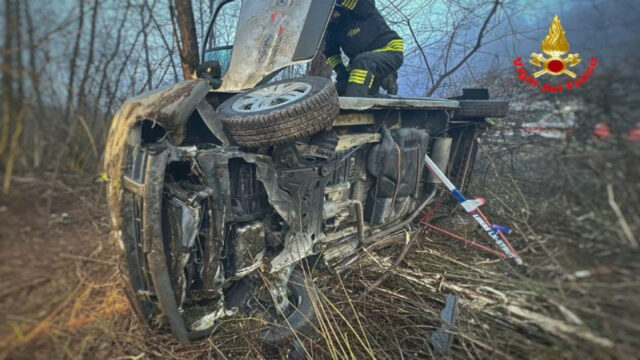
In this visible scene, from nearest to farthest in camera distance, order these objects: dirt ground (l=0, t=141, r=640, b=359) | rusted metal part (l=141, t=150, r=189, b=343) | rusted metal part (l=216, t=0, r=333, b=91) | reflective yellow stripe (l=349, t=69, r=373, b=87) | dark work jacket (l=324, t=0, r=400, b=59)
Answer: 1. dirt ground (l=0, t=141, r=640, b=359)
2. rusted metal part (l=141, t=150, r=189, b=343)
3. rusted metal part (l=216, t=0, r=333, b=91)
4. reflective yellow stripe (l=349, t=69, r=373, b=87)
5. dark work jacket (l=324, t=0, r=400, b=59)

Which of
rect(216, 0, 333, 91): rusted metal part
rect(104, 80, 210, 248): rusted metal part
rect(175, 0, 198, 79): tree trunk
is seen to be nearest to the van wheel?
rect(104, 80, 210, 248): rusted metal part

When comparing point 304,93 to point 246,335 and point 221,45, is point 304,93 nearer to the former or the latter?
point 246,335

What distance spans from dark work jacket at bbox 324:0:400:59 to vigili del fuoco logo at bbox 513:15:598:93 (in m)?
1.58

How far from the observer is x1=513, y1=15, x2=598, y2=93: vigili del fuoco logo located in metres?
1.30

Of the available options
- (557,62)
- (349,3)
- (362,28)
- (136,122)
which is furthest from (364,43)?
(136,122)

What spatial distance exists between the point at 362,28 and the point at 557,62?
2.10 metres

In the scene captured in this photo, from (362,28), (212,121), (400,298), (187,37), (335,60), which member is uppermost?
(187,37)

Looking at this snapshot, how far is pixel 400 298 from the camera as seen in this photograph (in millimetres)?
2127

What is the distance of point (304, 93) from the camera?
5.96ft

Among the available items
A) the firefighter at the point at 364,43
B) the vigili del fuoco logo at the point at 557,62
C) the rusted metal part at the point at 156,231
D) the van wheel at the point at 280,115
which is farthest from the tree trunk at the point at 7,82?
the vigili del fuoco logo at the point at 557,62

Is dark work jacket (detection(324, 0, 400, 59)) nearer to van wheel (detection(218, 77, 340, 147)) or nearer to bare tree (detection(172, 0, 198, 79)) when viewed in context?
van wheel (detection(218, 77, 340, 147))

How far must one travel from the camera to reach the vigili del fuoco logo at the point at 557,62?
130 centimetres

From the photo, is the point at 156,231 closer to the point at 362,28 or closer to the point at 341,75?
the point at 362,28

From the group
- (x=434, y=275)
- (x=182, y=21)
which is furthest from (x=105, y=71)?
(x=434, y=275)
